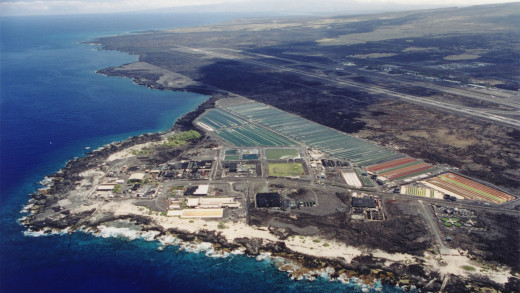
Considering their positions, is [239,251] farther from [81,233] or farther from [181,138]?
[181,138]

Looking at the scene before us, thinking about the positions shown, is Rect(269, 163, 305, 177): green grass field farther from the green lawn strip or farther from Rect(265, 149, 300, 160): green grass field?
the green lawn strip

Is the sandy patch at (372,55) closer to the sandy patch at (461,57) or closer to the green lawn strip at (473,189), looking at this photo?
the sandy patch at (461,57)

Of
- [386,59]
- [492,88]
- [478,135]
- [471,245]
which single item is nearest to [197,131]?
[471,245]

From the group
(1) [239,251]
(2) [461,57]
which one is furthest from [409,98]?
(1) [239,251]

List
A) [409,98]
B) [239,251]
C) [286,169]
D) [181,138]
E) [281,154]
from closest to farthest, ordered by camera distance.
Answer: [239,251]
[286,169]
[281,154]
[181,138]
[409,98]

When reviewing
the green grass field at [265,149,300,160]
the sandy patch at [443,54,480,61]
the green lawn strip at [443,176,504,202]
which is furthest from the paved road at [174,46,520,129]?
the sandy patch at [443,54,480,61]

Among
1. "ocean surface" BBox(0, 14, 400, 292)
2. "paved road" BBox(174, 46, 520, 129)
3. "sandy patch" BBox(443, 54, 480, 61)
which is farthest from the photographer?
"sandy patch" BBox(443, 54, 480, 61)
